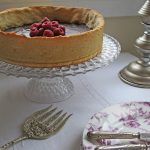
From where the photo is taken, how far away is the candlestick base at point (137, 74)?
769mm

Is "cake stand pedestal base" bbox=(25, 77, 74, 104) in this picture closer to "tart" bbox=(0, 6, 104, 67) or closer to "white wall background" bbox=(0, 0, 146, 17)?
"tart" bbox=(0, 6, 104, 67)

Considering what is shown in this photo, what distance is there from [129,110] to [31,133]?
19cm

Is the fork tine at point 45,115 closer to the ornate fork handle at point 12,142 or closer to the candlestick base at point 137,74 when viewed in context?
the ornate fork handle at point 12,142

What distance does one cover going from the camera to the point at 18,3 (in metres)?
0.85

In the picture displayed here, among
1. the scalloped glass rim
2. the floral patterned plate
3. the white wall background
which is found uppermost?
the white wall background

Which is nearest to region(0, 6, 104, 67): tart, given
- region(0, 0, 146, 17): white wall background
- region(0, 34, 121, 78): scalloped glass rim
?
region(0, 34, 121, 78): scalloped glass rim

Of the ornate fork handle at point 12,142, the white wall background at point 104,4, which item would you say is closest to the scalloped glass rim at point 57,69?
the ornate fork handle at point 12,142

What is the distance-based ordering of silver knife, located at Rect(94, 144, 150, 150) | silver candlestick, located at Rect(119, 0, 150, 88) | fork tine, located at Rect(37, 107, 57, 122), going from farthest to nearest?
silver candlestick, located at Rect(119, 0, 150, 88) → fork tine, located at Rect(37, 107, 57, 122) → silver knife, located at Rect(94, 144, 150, 150)

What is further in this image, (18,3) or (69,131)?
(18,3)

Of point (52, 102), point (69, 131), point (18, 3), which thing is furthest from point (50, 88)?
point (18, 3)

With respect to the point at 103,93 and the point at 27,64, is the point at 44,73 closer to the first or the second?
the point at 27,64

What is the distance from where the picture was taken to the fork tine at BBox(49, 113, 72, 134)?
56cm

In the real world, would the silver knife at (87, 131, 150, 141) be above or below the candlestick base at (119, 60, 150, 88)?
above

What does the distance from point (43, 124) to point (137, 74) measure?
1.04 ft
